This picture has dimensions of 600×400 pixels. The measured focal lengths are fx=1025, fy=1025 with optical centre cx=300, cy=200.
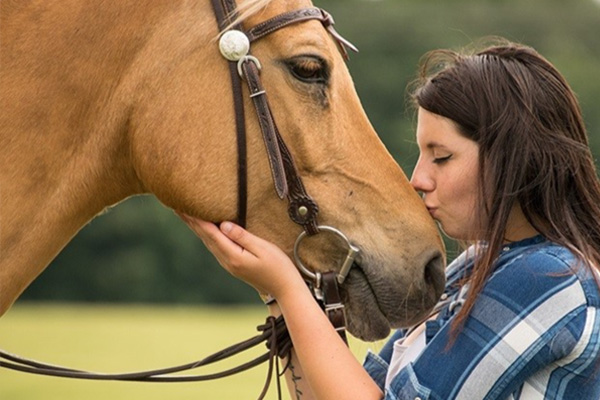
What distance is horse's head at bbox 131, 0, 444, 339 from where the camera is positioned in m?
2.97

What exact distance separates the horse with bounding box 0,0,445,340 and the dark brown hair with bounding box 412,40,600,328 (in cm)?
23

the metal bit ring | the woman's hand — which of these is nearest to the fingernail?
the woman's hand

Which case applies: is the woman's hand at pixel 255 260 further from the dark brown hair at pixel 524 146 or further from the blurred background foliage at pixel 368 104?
the blurred background foliage at pixel 368 104

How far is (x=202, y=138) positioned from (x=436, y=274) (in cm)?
79

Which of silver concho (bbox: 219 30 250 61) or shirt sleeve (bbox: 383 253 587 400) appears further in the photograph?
silver concho (bbox: 219 30 250 61)

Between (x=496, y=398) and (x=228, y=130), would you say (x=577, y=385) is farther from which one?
(x=228, y=130)

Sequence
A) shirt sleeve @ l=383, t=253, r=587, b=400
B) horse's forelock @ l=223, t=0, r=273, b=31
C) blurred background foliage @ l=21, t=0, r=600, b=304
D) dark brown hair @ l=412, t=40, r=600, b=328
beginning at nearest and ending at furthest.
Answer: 1. shirt sleeve @ l=383, t=253, r=587, b=400
2. dark brown hair @ l=412, t=40, r=600, b=328
3. horse's forelock @ l=223, t=0, r=273, b=31
4. blurred background foliage @ l=21, t=0, r=600, b=304

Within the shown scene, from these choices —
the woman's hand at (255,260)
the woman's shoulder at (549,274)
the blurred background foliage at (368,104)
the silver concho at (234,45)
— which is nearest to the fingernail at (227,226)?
the woman's hand at (255,260)

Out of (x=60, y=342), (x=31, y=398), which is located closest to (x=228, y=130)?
(x=31, y=398)

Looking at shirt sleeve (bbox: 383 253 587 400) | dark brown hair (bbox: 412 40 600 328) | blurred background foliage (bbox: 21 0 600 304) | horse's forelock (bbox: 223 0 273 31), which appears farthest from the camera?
blurred background foliage (bbox: 21 0 600 304)

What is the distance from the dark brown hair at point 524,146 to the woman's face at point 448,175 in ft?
0.09

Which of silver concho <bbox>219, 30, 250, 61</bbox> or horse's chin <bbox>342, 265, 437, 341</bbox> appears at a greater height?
silver concho <bbox>219, 30, 250, 61</bbox>

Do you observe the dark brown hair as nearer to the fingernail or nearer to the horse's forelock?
the horse's forelock

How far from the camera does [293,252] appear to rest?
9.91 feet
